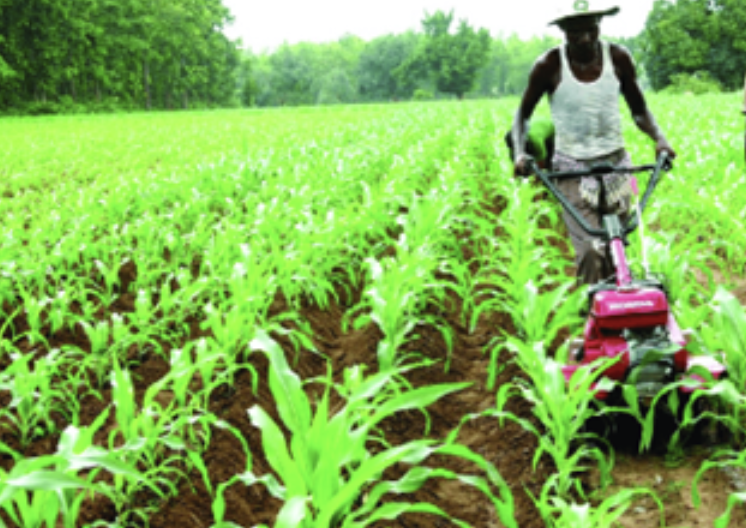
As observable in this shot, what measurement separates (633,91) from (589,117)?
270mm

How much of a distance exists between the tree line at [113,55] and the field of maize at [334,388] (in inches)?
1627

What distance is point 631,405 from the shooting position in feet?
8.73

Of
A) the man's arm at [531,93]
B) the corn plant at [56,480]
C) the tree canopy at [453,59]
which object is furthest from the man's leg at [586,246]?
the tree canopy at [453,59]

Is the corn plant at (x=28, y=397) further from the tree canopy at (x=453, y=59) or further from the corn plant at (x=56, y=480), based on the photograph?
the tree canopy at (x=453, y=59)

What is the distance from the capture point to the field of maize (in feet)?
7.02

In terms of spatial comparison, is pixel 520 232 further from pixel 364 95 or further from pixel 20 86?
pixel 364 95

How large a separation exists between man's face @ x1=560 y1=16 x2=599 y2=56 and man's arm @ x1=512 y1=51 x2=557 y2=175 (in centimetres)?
16

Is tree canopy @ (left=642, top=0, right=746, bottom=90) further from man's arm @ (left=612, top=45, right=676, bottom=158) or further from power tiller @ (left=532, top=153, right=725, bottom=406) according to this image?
power tiller @ (left=532, top=153, right=725, bottom=406)

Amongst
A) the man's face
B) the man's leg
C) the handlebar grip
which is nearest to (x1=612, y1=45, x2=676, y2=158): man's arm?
the man's face

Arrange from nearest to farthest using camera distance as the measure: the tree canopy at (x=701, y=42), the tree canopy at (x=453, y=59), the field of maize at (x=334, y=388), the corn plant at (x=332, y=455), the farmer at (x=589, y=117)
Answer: the corn plant at (x=332, y=455) → the field of maize at (x=334, y=388) → the farmer at (x=589, y=117) → the tree canopy at (x=701, y=42) → the tree canopy at (x=453, y=59)

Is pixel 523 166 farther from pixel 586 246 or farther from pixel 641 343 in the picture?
pixel 641 343

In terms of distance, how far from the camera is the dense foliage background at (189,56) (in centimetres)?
4828

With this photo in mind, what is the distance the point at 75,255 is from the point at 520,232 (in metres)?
3.32

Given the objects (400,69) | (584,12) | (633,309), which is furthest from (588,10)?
(400,69)
